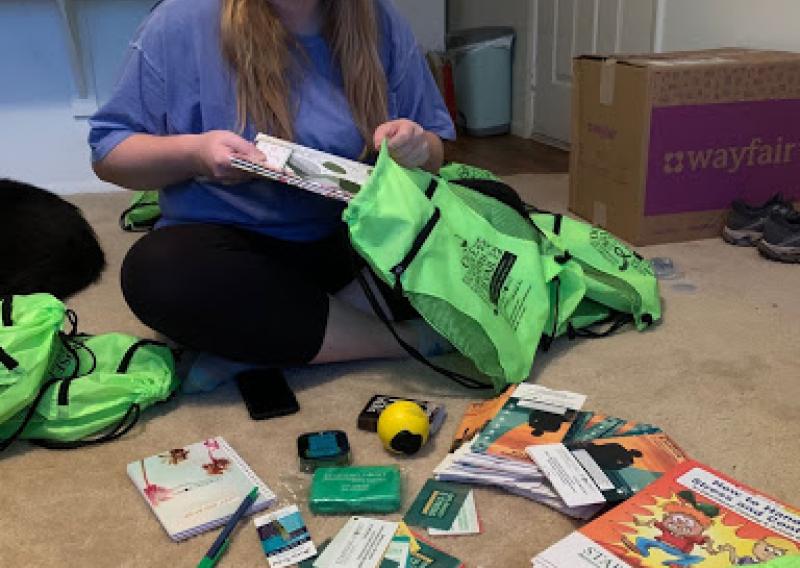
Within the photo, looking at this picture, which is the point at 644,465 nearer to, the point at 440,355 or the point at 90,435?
the point at 440,355

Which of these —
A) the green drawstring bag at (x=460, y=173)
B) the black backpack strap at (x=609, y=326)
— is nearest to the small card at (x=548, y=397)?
the black backpack strap at (x=609, y=326)

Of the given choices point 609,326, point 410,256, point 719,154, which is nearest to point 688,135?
point 719,154

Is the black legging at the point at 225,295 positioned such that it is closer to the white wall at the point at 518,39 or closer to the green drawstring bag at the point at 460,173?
the green drawstring bag at the point at 460,173

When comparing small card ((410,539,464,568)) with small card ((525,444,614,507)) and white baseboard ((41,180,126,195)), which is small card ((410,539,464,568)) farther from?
white baseboard ((41,180,126,195))

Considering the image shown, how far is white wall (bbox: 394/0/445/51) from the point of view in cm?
269

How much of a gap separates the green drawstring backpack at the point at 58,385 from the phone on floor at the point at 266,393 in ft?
0.34

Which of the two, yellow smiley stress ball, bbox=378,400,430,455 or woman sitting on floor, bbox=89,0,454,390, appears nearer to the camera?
yellow smiley stress ball, bbox=378,400,430,455

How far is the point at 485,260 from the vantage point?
43.0 inches

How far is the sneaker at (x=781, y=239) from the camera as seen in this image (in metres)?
1.54

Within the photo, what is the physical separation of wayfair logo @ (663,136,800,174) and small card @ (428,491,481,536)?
1069 millimetres

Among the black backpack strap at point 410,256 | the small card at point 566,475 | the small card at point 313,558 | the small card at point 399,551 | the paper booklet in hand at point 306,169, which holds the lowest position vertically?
the small card at point 313,558

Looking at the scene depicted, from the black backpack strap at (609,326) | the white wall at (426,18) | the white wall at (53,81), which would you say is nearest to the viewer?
the black backpack strap at (609,326)

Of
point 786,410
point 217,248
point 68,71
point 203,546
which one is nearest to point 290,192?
point 217,248

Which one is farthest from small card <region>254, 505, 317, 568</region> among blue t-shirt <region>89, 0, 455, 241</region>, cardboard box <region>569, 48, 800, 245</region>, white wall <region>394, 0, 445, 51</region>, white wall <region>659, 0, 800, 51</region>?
white wall <region>394, 0, 445, 51</region>
